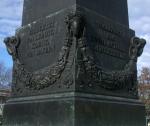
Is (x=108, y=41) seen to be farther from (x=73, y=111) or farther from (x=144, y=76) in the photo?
(x=144, y=76)

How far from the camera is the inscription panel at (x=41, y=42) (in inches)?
307

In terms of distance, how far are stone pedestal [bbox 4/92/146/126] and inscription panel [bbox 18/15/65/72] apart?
950mm

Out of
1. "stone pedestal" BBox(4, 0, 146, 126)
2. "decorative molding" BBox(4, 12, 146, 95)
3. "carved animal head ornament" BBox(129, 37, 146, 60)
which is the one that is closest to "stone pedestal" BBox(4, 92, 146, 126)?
"stone pedestal" BBox(4, 0, 146, 126)

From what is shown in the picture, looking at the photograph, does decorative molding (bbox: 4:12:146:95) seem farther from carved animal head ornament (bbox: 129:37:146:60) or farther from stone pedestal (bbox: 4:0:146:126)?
carved animal head ornament (bbox: 129:37:146:60)

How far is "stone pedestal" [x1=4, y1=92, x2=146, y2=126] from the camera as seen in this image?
22.2ft

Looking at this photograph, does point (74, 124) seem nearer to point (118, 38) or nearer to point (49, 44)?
point (49, 44)

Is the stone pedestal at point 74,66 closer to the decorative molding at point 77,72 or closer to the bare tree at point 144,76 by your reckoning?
the decorative molding at point 77,72

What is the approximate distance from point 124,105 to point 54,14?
9.38 ft

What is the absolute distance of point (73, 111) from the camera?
666cm

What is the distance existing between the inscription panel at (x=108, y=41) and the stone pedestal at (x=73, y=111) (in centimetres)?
97

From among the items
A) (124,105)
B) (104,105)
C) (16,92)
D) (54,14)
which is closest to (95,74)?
(104,105)

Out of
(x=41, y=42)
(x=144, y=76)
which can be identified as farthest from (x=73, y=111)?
(x=144, y=76)

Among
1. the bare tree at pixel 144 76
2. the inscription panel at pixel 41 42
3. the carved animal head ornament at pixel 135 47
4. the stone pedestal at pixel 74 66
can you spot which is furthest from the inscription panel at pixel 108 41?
the bare tree at pixel 144 76

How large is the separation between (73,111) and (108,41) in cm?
247
